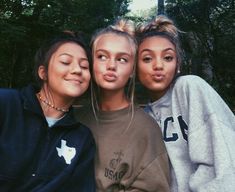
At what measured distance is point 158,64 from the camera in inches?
81.0

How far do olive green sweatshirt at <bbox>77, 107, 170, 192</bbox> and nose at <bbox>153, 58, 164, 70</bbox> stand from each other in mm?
294

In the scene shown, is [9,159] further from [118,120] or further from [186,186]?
[186,186]

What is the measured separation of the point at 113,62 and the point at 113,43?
143mm

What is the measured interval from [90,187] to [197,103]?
757 mm

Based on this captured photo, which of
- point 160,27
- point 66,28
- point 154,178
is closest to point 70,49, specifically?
point 160,27

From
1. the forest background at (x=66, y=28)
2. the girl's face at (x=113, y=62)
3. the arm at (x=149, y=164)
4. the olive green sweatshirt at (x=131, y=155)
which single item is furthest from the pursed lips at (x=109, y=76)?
the forest background at (x=66, y=28)

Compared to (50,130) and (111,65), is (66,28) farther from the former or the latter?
(50,130)

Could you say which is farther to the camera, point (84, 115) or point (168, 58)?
point (84, 115)

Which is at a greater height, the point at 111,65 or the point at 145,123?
the point at 111,65

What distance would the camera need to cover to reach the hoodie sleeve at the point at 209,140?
1634 mm

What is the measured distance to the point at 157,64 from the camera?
2.06 metres

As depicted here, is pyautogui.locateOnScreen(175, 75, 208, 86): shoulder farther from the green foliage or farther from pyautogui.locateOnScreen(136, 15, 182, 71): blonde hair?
the green foliage

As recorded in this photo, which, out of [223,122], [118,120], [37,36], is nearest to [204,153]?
[223,122]

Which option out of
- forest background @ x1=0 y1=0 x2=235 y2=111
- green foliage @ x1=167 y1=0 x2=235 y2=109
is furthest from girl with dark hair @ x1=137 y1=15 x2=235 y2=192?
green foliage @ x1=167 y1=0 x2=235 y2=109
